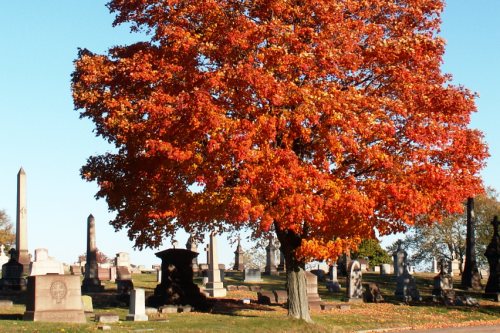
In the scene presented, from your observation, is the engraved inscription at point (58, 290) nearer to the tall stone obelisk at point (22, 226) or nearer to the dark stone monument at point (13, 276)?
the dark stone monument at point (13, 276)

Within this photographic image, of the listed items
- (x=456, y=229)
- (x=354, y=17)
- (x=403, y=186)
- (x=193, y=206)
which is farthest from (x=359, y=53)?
(x=456, y=229)

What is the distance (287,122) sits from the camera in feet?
73.7

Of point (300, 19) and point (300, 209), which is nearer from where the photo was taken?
point (300, 209)

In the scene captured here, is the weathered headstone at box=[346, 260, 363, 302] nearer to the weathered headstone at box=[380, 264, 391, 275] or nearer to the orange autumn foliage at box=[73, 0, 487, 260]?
the orange autumn foliage at box=[73, 0, 487, 260]

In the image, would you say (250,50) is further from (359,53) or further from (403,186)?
(403,186)

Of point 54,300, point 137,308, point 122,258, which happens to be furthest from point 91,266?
point 54,300

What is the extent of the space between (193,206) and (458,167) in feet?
26.6

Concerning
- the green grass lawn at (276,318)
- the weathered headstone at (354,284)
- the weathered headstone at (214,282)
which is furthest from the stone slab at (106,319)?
the weathered headstone at (354,284)

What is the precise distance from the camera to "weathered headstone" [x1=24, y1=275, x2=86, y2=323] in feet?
78.3

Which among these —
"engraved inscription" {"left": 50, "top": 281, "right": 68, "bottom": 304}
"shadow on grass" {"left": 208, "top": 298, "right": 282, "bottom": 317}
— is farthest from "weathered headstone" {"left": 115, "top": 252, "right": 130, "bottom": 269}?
"engraved inscription" {"left": 50, "top": 281, "right": 68, "bottom": 304}

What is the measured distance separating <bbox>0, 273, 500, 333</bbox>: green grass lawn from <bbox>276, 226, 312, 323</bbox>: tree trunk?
0.61 m

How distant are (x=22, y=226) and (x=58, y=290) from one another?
1031 inches

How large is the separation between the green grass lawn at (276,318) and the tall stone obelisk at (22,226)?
7.66 metres

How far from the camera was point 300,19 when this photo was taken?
24.3 metres
